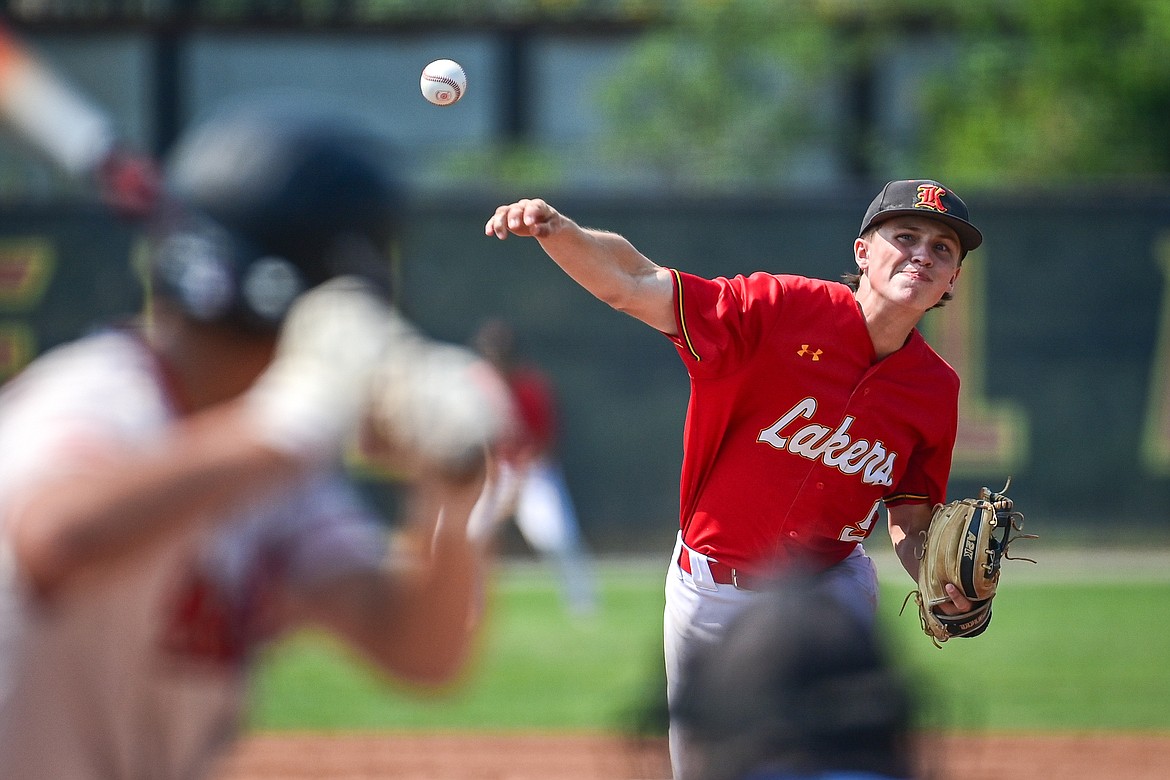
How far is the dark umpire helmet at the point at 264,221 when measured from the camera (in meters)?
1.85

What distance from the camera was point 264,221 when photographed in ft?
6.07

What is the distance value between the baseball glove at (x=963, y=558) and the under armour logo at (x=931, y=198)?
83 centimetres

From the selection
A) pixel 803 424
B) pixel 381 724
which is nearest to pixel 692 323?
pixel 803 424

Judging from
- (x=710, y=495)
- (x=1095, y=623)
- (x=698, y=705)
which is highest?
(x=698, y=705)

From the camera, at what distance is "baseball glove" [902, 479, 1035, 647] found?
13.6 ft

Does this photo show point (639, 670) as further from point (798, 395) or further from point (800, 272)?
point (800, 272)

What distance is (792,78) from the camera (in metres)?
21.7

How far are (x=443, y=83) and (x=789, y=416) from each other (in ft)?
4.37

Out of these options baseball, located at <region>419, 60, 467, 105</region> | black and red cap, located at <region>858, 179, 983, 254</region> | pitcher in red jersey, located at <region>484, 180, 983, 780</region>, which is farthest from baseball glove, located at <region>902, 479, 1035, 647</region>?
baseball, located at <region>419, 60, 467, 105</region>

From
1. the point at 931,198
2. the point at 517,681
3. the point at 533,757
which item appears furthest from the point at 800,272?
the point at 931,198

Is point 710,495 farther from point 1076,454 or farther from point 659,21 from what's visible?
point 659,21

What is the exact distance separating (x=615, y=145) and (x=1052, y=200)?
777cm

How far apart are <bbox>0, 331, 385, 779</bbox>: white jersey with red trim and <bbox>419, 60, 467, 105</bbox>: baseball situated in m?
2.33

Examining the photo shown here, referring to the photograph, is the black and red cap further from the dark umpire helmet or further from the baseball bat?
the dark umpire helmet
